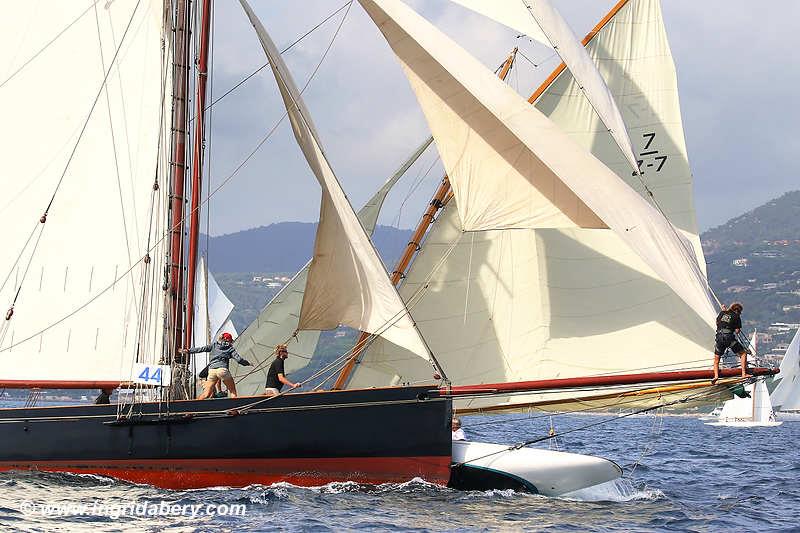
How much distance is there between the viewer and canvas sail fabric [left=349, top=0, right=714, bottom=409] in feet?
69.4

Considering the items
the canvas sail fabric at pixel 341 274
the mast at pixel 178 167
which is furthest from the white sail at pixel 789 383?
the canvas sail fabric at pixel 341 274

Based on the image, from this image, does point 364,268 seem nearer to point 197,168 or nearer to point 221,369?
point 221,369

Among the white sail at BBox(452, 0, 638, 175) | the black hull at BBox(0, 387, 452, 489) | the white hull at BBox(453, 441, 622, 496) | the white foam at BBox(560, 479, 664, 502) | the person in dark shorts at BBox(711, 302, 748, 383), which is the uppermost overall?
the white sail at BBox(452, 0, 638, 175)

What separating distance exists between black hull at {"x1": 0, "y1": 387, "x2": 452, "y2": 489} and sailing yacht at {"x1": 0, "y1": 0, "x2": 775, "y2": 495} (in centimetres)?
4

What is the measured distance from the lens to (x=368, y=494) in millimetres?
18484

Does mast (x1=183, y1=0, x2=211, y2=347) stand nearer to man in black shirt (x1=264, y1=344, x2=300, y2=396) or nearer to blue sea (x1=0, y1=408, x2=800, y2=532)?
man in black shirt (x1=264, y1=344, x2=300, y2=396)

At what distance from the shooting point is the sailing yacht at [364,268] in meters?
18.8

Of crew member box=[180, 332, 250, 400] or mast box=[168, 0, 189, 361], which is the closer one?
crew member box=[180, 332, 250, 400]

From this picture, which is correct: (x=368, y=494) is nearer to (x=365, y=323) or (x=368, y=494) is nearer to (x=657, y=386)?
(x=365, y=323)

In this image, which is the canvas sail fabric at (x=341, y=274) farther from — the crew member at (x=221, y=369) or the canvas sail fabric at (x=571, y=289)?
the canvas sail fabric at (x=571, y=289)

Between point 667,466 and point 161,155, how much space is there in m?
15.3

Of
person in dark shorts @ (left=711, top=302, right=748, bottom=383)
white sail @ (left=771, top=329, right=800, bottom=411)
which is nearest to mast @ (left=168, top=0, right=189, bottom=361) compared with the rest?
person in dark shorts @ (left=711, top=302, right=748, bottom=383)

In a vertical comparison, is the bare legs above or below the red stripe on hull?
above

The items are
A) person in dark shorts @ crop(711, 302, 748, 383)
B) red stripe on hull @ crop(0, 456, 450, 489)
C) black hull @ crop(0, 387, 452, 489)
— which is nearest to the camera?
person in dark shorts @ crop(711, 302, 748, 383)
